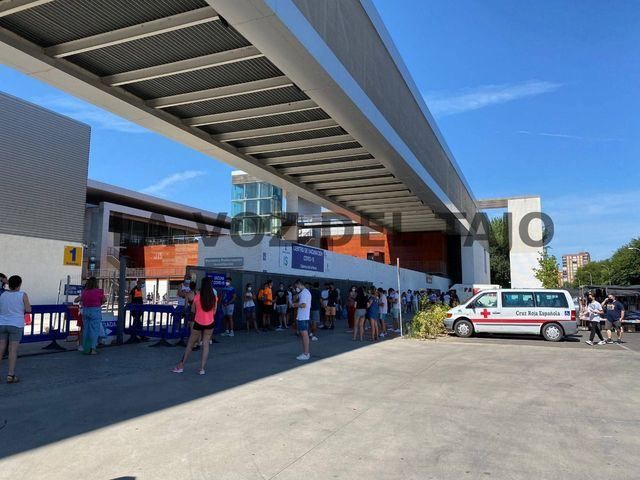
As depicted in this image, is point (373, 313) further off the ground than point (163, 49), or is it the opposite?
point (163, 49)

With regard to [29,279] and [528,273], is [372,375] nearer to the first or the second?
[29,279]

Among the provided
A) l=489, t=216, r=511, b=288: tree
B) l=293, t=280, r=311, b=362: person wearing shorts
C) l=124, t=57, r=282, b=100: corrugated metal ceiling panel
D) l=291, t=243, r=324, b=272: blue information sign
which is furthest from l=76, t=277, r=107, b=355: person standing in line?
l=489, t=216, r=511, b=288: tree

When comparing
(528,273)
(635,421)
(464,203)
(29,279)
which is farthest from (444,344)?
(528,273)

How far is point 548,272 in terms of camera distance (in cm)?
4375

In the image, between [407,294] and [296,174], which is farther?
[407,294]

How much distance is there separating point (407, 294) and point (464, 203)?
31.5 feet

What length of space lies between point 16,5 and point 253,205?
40.6 m

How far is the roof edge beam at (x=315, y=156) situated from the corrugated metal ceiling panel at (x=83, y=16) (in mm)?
10940

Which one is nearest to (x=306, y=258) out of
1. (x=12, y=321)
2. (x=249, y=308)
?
(x=249, y=308)

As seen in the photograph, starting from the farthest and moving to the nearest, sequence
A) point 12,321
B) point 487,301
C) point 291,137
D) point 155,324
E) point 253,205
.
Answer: point 253,205, point 291,137, point 487,301, point 155,324, point 12,321

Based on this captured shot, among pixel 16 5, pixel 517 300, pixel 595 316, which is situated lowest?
pixel 595 316

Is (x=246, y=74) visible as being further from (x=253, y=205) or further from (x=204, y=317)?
(x=253, y=205)

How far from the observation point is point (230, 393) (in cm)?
700

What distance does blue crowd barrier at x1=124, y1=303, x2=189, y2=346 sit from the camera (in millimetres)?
12430
